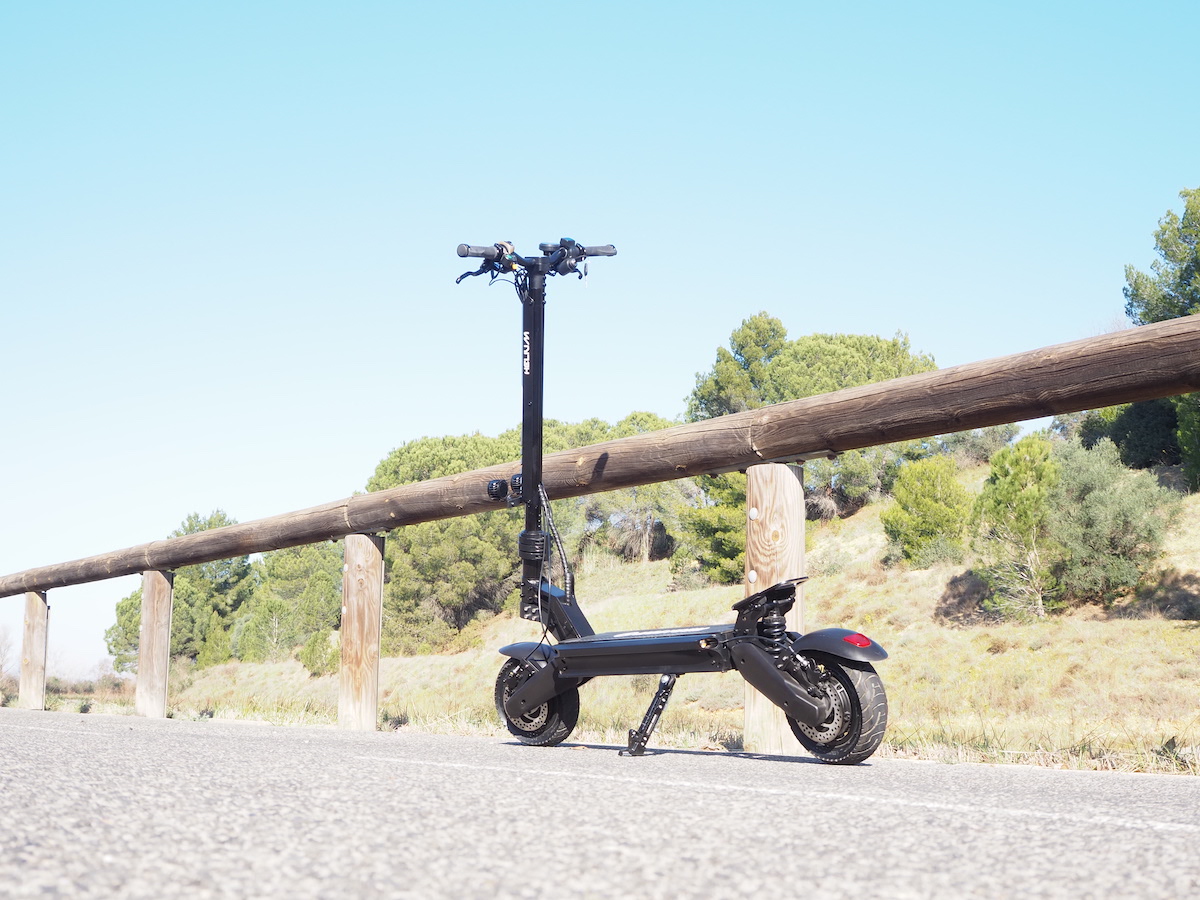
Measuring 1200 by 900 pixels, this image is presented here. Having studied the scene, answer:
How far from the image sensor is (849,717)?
16.8 feet

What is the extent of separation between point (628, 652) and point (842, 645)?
131 cm

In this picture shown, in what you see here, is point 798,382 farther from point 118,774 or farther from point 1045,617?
point 118,774

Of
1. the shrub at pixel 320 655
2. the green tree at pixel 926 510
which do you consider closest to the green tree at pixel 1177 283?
the green tree at pixel 926 510

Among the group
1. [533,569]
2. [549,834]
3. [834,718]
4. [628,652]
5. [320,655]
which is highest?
[533,569]

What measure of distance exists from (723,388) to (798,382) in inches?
132

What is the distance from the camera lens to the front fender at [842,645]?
5023 mm

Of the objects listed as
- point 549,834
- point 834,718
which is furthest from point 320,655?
point 549,834

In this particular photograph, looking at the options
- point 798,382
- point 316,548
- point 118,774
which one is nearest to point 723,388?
point 798,382

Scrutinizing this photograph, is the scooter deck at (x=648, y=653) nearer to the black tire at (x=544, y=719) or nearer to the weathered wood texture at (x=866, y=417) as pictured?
the black tire at (x=544, y=719)

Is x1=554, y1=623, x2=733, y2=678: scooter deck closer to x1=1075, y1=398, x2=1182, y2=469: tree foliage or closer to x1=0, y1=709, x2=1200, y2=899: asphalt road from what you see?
x1=0, y1=709, x2=1200, y2=899: asphalt road

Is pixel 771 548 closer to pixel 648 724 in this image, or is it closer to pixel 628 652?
pixel 628 652

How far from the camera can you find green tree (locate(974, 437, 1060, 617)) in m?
25.7

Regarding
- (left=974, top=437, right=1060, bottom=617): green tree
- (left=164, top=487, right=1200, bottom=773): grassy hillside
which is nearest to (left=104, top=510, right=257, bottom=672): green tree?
(left=164, top=487, right=1200, bottom=773): grassy hillside

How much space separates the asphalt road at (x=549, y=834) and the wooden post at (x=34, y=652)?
11.4 meters
